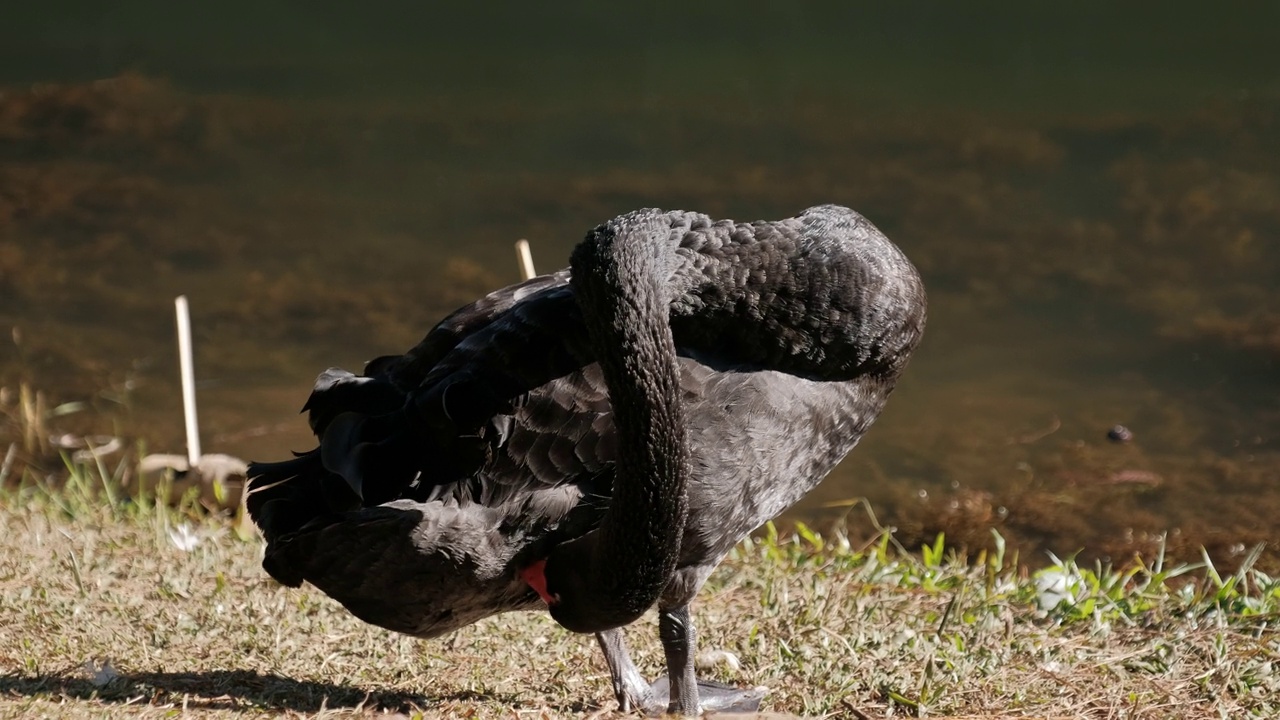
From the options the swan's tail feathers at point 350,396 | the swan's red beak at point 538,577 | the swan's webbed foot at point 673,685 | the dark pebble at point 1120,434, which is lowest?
the dark pebble at point 1120,434

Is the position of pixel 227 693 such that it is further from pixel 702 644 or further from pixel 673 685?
pixel 702 644

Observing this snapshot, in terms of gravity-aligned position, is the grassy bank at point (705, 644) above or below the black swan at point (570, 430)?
below

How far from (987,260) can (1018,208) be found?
92 centimetres

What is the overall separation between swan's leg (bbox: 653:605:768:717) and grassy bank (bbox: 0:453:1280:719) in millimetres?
134

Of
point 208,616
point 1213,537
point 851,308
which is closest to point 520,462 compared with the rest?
point 851,308

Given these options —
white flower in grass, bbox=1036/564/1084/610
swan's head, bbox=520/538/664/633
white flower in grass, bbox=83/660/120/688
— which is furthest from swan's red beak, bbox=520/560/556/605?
white flower in grass, bbox=1036/564/1084/610

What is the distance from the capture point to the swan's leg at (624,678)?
13.2 ft

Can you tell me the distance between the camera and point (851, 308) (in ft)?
12.1

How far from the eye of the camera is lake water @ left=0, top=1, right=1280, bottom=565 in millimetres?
7258

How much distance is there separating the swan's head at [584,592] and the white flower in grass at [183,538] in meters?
2.28

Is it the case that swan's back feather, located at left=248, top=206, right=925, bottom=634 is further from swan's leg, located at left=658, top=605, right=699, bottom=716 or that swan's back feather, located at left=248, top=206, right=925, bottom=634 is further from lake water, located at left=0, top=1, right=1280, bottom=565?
lake water, located at left=0, top=1, right=1280, bottom=565

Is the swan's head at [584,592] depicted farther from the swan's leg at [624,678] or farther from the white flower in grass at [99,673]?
the white flower in grass at [99,673]

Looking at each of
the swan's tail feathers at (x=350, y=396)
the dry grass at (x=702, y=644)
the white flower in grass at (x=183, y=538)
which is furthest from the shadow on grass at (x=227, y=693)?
the white flower in grass at (x=183, y=538)

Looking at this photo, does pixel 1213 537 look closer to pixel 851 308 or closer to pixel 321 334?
pixel 851 308
